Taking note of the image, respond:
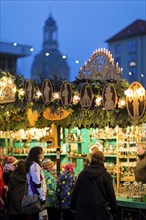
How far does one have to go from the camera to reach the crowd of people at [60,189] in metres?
6.36

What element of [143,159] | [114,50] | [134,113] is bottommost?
[143,159]

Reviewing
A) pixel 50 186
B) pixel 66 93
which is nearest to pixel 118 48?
pixel 66 93

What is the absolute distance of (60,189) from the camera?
7984mm

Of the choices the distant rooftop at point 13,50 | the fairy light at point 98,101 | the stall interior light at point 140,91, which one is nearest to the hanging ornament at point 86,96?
the fairy light at point 98,101

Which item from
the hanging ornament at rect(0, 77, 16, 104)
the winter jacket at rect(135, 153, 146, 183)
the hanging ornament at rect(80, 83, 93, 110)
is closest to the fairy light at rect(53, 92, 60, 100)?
the hanging ornament at rect(80, 83, 93, 110)

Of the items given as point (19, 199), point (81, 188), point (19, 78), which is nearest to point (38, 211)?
point (19, 199)

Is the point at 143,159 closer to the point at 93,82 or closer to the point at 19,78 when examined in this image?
the point at 93,82

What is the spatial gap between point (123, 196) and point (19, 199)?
74.8 inches

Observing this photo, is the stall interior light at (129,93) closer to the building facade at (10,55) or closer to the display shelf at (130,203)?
the display shelf at (130,203)

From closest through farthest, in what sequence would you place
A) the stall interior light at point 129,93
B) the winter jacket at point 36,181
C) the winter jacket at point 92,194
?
1. the winter jacket at point 92,194
2. the winter jacket at point 36,181
3. the stall interior light at point 129,93

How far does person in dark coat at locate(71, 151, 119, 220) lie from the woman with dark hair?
3.40 ft

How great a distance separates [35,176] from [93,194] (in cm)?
131

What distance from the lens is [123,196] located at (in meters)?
8.67

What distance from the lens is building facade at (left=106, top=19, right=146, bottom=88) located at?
2520 inches
